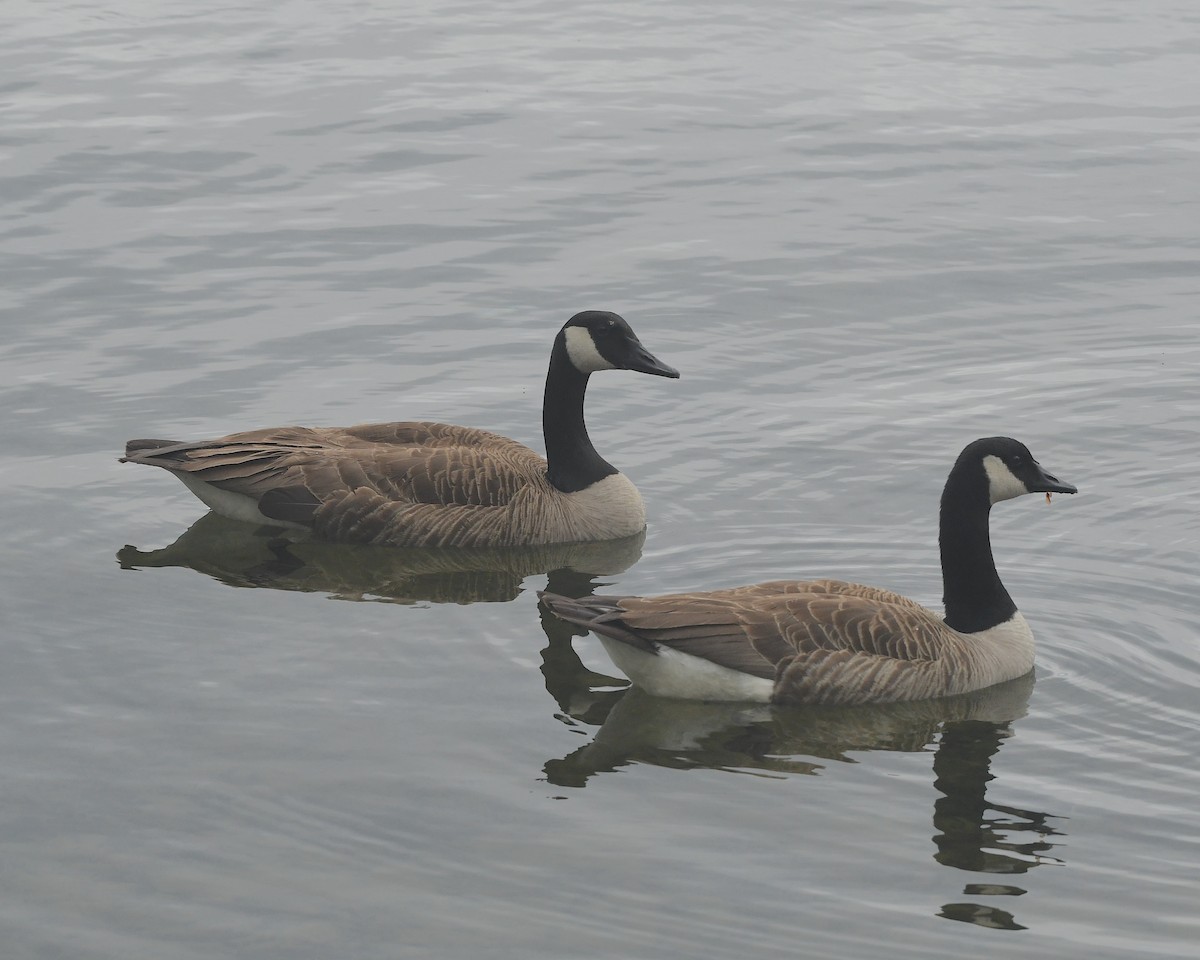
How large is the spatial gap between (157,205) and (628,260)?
5600mm

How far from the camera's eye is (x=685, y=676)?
11852mm

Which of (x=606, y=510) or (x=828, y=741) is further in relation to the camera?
(x=606, y=510)

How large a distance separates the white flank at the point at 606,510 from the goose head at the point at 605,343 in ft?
3.15

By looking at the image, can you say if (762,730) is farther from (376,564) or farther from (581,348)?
(581,348)

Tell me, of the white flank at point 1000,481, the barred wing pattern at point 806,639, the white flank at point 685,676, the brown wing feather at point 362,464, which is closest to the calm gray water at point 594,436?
the white flank at point 685,676

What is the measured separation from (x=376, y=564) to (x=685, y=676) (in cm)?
365

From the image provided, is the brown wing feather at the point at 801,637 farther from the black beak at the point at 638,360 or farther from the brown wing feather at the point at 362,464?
the black beak at the point at 638,360

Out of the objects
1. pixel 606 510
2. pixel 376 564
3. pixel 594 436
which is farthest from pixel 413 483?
pixel 594 436

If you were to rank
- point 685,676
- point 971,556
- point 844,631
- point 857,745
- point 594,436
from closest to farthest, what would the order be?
point 857,745
point 685,676
point 844,631
point 971,556
point 594,436

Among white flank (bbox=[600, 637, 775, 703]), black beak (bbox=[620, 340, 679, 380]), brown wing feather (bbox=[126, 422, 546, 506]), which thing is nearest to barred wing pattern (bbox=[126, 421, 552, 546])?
brown wing feather (bbox=[126, 422, 546, 506])

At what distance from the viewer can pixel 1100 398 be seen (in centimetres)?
1733

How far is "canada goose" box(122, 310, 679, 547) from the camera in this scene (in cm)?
1495

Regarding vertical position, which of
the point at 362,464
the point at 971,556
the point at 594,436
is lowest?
the point at 594,436

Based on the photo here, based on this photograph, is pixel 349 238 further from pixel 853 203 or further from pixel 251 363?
pixel 853 203
